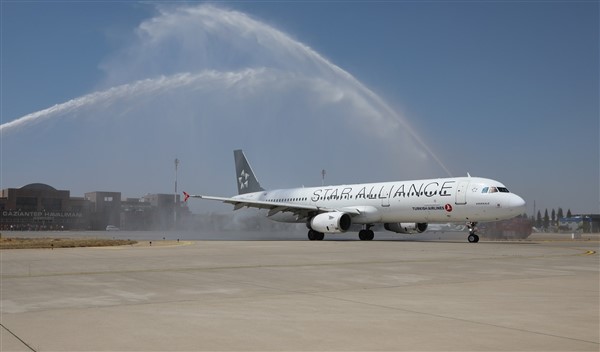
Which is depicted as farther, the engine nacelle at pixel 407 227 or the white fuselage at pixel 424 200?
the engine nacelle at pixel 407 227

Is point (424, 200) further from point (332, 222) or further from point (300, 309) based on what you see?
point (300, 309)

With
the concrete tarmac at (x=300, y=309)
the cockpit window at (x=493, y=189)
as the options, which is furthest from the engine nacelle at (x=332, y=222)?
the concrete tarmac at (x=300, y=309)

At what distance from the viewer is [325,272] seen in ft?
51.3

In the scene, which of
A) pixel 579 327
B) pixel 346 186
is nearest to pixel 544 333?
pixel 579 327

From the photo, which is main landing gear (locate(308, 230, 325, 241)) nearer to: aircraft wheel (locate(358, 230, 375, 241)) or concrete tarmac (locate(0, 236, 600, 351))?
aircraft wheel (locate(358, 230, 375, 241))

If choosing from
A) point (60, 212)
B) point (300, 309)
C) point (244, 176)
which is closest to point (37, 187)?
point (60, 212)

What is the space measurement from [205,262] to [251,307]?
1027 cm

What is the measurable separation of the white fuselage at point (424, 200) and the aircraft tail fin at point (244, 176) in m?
11.2

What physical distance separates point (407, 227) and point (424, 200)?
8239 mm

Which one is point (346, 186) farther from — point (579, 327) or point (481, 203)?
point (579, 327)

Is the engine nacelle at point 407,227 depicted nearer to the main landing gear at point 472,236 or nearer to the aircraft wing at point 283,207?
the aircraft wing at point 283,207

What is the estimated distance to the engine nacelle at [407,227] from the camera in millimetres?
45531

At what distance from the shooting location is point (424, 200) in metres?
38.2

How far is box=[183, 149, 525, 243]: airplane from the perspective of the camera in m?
35.3
